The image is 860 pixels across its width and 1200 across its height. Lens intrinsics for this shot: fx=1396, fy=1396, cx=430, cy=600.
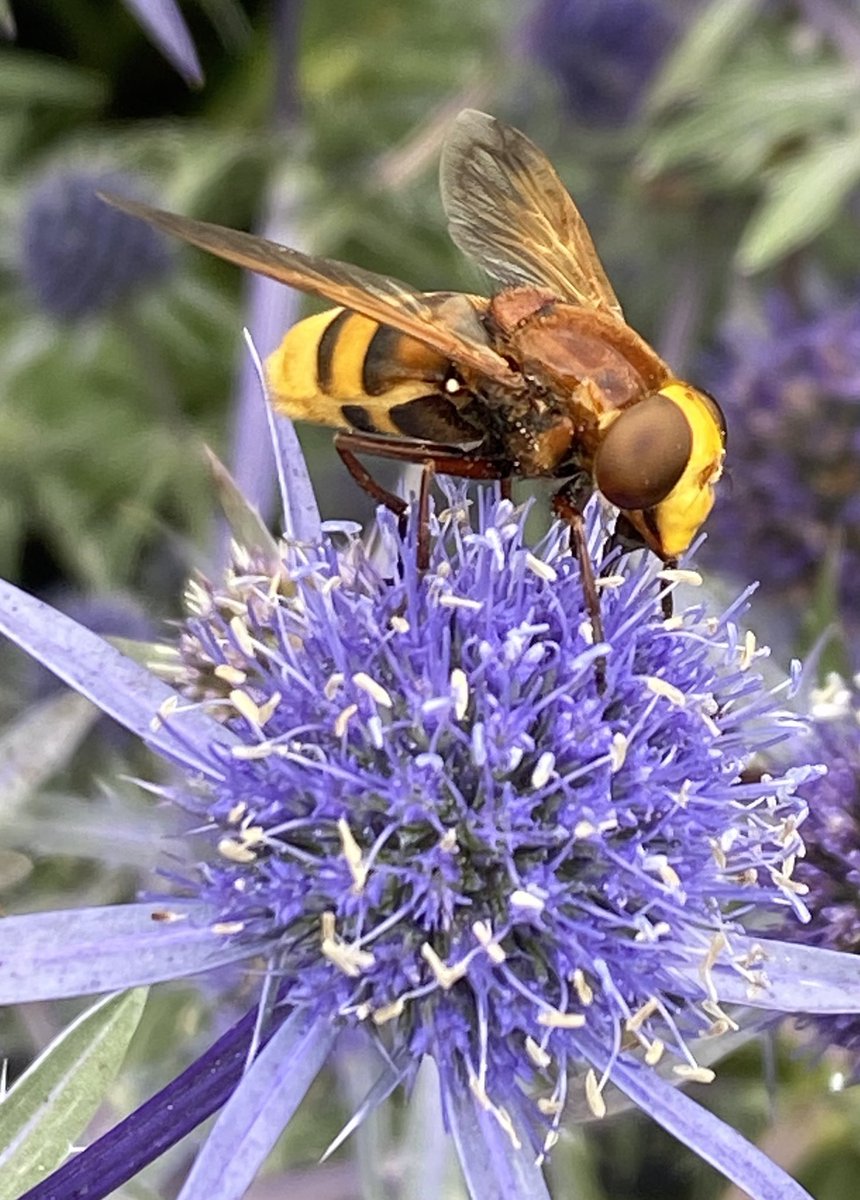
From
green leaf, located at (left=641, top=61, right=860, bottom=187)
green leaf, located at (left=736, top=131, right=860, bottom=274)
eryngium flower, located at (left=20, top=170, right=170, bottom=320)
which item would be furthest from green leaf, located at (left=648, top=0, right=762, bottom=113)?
eryngium flower, located at (left=20, top=170, right=170, bottom=320)

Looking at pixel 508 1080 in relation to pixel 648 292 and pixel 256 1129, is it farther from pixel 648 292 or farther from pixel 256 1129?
pixel 648 292

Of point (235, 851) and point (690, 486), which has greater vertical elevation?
point (690, 486)

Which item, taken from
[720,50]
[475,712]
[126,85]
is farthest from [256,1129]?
[126,85]

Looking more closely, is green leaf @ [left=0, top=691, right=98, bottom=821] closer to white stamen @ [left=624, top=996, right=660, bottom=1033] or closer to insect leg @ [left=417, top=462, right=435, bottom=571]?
insect leg @ [left=417, top=462, right=435, bottom=571]

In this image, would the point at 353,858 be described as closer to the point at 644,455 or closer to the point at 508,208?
the point at 644,455

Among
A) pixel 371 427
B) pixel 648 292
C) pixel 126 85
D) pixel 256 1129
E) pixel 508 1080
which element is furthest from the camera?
pixel 126 85

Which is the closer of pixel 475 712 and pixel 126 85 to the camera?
pixel 475 712

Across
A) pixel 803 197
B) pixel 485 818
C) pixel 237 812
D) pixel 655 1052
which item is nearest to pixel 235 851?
pixel 237 812
